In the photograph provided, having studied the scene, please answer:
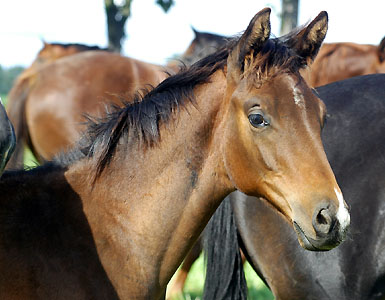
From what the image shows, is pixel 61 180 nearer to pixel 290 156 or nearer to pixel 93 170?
pixel 93 170

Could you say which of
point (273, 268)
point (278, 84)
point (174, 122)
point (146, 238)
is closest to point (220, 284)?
point (273, 268)

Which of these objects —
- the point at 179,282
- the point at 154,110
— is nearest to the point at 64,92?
the point at 179,282

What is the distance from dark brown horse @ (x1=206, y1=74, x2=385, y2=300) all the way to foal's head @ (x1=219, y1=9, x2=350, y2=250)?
60cm

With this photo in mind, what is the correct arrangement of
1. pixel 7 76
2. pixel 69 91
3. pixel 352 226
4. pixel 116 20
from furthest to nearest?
pixel 7 76
pixel 116 20
pixel 69 91
pixel 352 226

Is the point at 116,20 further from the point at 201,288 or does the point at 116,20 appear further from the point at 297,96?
the point at 297,96

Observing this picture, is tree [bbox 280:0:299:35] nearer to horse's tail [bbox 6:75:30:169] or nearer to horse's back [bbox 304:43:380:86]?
horse's back [bbox 304:43:380:86]

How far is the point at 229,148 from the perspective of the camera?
2459 mm

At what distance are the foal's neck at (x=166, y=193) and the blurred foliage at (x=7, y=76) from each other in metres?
31.2

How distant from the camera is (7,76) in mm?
35062

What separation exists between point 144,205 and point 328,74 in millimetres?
4161

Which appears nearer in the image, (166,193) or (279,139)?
(279,139)

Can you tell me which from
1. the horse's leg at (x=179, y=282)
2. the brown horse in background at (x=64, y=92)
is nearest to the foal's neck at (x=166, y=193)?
the horse's leg at (x=179, y=282)

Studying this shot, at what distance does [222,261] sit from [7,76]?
34.0 meters

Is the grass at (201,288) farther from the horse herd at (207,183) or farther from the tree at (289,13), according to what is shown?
the tree at (289,13)
